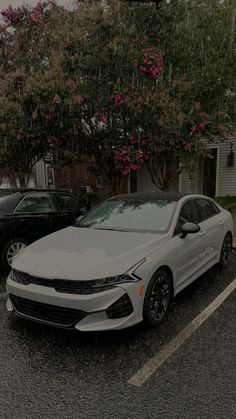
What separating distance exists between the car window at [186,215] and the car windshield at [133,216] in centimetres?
13

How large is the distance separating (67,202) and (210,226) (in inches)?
124

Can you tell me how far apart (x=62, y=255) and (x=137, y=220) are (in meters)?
1.25

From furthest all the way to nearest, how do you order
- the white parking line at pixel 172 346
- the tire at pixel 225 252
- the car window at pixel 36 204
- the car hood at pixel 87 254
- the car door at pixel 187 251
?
the car window at pixel 36 204 < the tire at pixel 225 252 < the car door at pixel 187 251 < the car hood at pixel 87 254 < the white parking line at pixel 172 346

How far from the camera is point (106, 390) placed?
2.53 m

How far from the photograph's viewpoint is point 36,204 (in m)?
5.99

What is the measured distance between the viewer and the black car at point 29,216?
17.6 feet

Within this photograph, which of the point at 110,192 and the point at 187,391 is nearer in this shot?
the point at 187,391

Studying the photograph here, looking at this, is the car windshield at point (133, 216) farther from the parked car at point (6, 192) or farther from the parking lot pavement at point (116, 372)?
the parked car at point (6, 192)

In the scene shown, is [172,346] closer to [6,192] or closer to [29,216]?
[29,216]

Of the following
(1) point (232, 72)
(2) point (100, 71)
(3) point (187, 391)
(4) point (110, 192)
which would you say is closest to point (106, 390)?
(3) point (187, 391)

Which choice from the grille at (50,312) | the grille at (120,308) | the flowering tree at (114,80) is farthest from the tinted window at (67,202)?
the grille at (120,308)

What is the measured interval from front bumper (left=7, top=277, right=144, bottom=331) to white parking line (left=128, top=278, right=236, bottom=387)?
388mm

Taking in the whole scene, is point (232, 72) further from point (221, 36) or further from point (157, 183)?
point (157, 183)

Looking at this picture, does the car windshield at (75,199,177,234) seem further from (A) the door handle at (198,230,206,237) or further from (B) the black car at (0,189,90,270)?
(B) the black car at (0,189,90,270)
